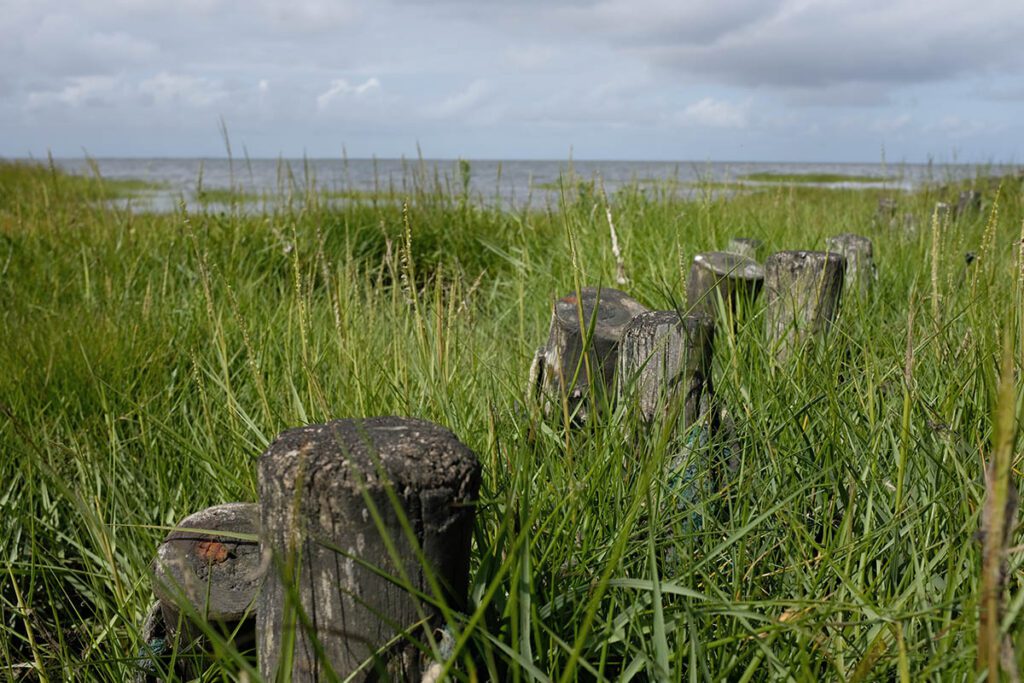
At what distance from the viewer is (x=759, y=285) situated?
309 centimetres

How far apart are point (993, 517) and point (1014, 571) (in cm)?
108

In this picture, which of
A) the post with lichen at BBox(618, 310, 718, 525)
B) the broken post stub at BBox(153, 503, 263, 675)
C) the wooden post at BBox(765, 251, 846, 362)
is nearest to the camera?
the broken post stub at BBox(153, 503, 263, 675)

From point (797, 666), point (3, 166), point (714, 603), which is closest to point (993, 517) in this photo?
point (714, 603)

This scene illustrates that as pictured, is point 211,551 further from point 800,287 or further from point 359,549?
point 800,287

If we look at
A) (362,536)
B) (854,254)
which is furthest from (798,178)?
(362,536)

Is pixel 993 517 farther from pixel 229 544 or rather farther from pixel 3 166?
pixel 3 166

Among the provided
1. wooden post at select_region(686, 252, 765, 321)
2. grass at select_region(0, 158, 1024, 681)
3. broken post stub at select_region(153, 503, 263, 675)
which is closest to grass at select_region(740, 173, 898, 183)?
grass at select_region(0, 158, 1024, 681)

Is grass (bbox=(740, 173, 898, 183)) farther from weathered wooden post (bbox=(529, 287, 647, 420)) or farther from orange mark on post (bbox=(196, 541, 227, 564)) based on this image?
orange mark on post (bbox=(196, 541, 227, 564))

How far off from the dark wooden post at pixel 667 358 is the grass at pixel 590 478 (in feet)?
0.29

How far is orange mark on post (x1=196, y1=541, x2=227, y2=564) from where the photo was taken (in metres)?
1.57

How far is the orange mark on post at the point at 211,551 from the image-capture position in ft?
5.14

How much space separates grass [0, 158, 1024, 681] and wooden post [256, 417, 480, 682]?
10 cm

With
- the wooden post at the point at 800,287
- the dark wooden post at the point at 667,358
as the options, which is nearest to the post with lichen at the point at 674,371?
the dark wooden post at the point at 667,358

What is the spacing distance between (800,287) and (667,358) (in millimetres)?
983
